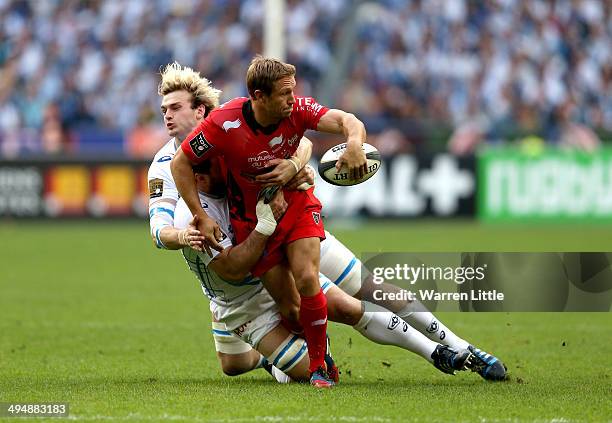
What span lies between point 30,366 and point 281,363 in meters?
1.89

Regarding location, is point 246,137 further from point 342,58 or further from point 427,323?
point 342,58

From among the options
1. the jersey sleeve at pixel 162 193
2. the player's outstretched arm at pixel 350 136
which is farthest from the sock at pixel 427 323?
the jersey sleeve at pixel 162 193

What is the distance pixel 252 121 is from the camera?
21.8 feet

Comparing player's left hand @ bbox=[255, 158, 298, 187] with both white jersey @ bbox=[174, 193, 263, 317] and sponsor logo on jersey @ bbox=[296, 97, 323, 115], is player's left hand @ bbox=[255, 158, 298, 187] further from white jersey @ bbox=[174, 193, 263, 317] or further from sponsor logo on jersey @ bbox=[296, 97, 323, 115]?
white jersey @ bbox=[174, 193, 263, 317]

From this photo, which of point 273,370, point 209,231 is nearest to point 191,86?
point 209,231

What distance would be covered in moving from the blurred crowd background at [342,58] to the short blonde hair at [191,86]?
46.3ft

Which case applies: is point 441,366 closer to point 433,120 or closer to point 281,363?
point 281,363

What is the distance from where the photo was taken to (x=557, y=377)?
23.6 feet

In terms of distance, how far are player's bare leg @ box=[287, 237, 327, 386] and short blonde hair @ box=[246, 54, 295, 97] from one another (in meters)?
0.93

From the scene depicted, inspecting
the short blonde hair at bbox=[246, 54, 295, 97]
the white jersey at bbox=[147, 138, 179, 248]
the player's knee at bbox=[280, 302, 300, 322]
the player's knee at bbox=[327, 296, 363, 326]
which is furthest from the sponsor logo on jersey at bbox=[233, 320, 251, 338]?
the short blonde hair at bbox=[246, 54, 295, 97]

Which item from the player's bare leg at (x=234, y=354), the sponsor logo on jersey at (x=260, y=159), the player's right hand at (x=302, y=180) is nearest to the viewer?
the sponsor logo on jersey at (x=260, y=159)

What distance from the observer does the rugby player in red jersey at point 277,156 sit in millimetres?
6480

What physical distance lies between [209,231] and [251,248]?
0.96 ft

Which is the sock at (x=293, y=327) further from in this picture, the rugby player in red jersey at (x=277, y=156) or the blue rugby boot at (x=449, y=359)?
the blue rugby boot at (x=449, y=359)
